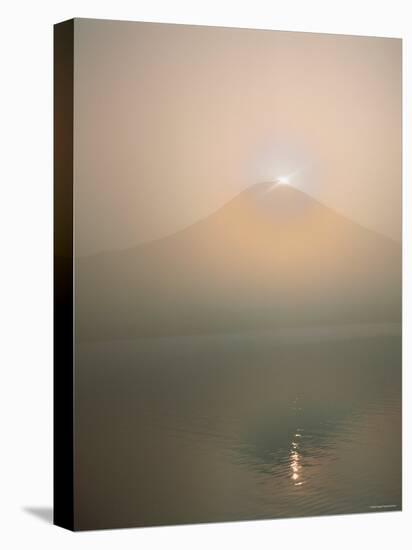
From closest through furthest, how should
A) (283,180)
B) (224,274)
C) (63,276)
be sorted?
(63,276), (224,274), (283,180)

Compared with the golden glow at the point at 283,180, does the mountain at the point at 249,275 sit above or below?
below

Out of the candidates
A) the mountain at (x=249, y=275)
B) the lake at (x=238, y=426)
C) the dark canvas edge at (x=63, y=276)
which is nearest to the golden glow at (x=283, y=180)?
the mountain at (x=249, y=275)

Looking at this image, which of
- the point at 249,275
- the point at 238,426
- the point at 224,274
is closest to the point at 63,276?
the point at 224,274

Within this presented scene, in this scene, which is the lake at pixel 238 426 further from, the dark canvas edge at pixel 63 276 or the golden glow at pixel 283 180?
the golden glow at pixel 283 180

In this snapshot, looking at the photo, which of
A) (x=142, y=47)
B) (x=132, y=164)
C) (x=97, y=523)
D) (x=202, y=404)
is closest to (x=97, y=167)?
(x=132, y=164)

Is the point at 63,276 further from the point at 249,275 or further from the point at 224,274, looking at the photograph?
the point at 249,275

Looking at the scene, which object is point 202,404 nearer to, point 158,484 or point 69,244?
point 158,484
